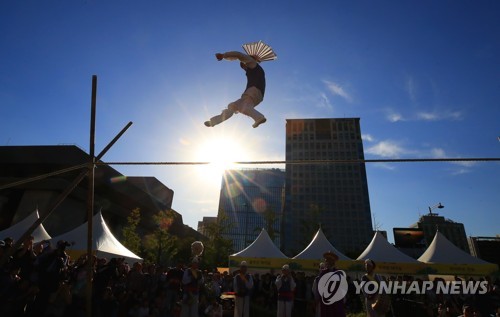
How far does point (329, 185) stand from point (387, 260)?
269ft

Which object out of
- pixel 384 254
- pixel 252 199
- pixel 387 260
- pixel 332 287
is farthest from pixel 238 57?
pixel 252 199

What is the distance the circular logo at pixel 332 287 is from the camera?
453cm

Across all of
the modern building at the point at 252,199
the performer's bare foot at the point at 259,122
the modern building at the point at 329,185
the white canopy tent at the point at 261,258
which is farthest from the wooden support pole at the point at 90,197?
the modern building at the point at 252,199

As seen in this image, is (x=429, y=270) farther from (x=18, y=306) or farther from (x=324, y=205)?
(x=324, y=205)

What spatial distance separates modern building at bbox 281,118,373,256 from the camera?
8556 cm

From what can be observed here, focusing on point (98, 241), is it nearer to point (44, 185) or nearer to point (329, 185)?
point (44, 185)

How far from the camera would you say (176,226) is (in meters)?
55.0

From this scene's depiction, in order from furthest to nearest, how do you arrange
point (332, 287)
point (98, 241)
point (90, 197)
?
point (98, 241) < point (90, 197) < point (332, 287)

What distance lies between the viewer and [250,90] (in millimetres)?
5309

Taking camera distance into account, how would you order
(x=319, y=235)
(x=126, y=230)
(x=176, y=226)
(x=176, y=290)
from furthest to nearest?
(x=176, y=226) → (x=126, y=230) → (x=319, y=235) → (x=176, y=290)

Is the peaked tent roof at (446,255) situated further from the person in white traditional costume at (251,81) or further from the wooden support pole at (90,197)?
the wooden support pole at (90,197)

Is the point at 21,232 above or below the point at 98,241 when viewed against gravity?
above

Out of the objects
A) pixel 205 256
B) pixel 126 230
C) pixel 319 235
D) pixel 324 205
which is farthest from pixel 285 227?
pixel 319 235

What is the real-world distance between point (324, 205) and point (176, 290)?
87.9 m
